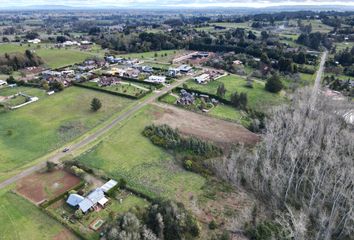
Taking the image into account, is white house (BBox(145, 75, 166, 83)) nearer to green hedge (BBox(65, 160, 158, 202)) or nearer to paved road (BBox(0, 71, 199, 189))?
paved road (BBox(0, 71, 199, 189))

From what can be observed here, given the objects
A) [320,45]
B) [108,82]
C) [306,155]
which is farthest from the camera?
[320,45]

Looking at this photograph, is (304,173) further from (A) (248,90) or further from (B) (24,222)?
(A) (248,90)

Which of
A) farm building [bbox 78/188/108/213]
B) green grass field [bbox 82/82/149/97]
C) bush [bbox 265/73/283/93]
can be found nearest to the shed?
farm building [bbox 78/188/108/213]

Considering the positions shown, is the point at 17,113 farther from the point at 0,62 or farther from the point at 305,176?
the point at 305,176

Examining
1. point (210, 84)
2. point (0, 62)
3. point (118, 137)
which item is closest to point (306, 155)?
point (118, 137)

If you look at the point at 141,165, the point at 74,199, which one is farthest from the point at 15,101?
the point at 74,199

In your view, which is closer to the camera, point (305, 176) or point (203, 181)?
point (305, 176)
